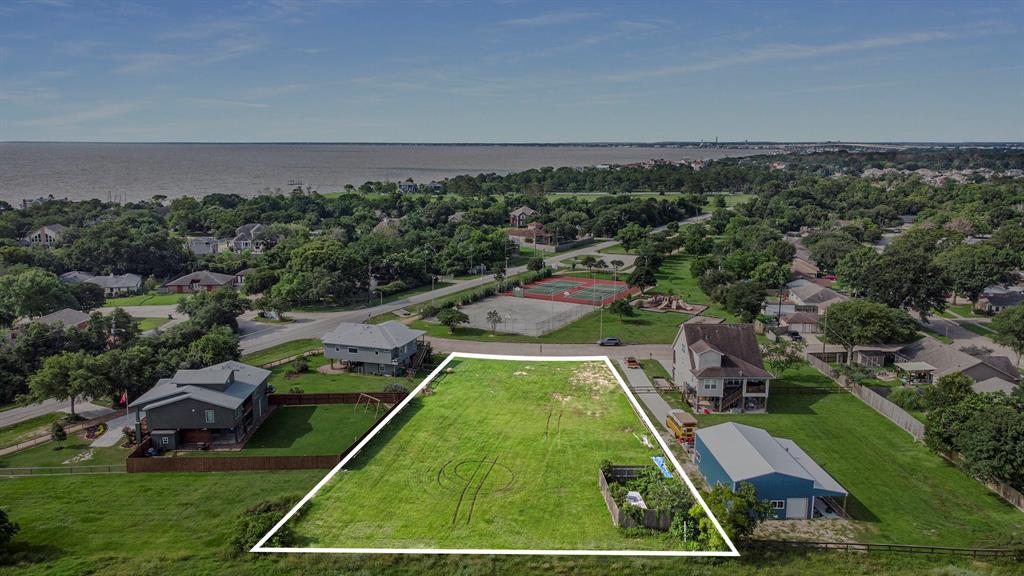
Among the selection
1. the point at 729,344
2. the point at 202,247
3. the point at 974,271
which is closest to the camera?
the point at 729,344

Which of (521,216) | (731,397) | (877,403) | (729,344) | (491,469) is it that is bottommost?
(877,403)

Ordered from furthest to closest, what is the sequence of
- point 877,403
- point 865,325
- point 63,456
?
point 865,325, point 877,403, point 63,456

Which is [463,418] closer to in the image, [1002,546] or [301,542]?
[301,542]

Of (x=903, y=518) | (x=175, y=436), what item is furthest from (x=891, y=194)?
(x=175, y=436)

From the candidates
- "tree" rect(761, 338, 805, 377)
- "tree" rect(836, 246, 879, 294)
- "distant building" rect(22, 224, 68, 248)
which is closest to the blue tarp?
"tree" rect(761, 338, 805, 377)

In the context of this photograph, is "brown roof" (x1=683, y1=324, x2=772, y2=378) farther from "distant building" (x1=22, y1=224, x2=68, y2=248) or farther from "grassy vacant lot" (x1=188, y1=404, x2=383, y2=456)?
"distant building" (x1=22, y1=224, x2=68, y2=248)

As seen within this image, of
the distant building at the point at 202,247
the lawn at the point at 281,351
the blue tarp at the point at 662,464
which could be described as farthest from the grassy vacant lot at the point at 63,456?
the distant building at the point at 202,247

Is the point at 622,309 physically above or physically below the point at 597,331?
above

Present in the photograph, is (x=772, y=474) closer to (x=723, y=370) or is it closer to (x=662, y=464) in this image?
(x=662, y=464)

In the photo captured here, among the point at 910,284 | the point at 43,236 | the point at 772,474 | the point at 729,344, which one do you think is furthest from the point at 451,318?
the point at 43,236
